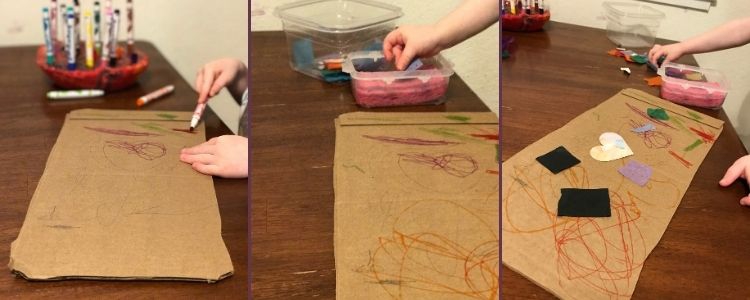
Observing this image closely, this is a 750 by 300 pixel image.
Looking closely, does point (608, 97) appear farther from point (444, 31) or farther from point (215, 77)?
point (215, 77)

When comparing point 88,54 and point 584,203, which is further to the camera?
point 88,54

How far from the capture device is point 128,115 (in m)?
0.98

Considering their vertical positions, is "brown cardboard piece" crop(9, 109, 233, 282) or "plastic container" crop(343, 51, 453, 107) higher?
"plastic container" crop(343, 51, 453, 107)

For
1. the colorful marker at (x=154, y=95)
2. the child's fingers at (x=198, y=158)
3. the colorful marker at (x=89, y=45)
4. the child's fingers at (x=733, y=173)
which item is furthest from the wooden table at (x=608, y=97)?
the colorful marker at (x=89, y=45)

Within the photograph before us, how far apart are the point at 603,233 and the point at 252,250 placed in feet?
1.17

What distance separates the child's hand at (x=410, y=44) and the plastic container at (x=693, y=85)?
0.43 meters

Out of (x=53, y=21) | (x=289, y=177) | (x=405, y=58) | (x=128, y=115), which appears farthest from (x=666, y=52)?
(x=53, y=21)

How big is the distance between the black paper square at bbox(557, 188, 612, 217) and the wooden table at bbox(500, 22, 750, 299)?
0.21 ft

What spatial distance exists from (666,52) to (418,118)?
0.47 metres

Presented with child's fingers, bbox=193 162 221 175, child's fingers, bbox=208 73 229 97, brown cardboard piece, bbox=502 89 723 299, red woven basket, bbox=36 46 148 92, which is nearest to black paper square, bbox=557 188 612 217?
brown cardboard piece, bbox=502 89 723 299

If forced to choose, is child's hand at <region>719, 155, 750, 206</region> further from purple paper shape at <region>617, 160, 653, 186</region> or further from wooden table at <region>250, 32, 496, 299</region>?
wooden table at <region>250, 32, 496, 299</region>

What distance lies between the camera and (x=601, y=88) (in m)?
0.78

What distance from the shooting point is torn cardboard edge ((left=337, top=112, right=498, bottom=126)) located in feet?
1.51

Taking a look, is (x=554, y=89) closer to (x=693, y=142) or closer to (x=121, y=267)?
(x=693, y=142)
